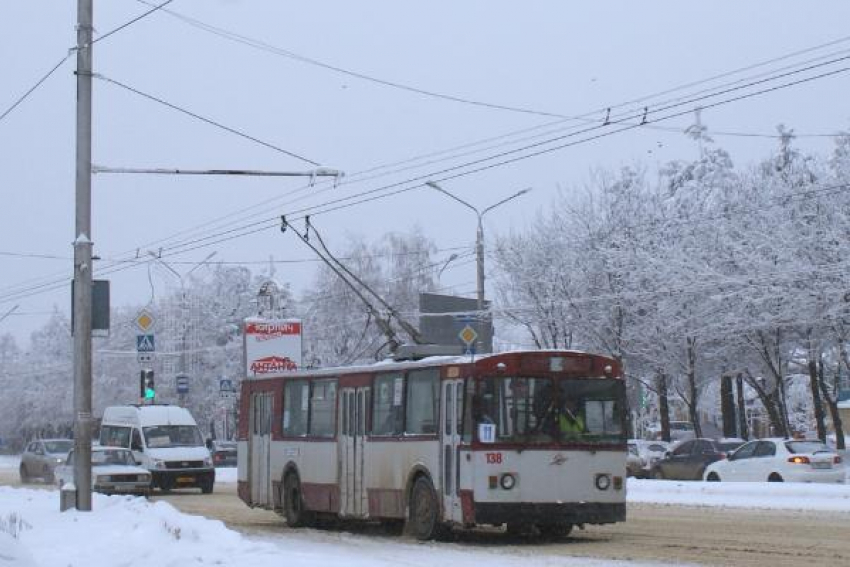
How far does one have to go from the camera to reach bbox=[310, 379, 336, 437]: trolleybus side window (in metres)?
23.4

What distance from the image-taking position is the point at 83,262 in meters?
21.1

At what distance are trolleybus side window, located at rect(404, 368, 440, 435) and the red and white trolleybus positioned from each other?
0.02 m

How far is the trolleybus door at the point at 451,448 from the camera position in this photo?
19.2 m

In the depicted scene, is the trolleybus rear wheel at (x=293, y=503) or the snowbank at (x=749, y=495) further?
the snowbank at (x=749, y=495)

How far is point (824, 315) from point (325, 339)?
38.0m

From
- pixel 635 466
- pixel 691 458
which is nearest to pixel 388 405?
pixel 691 458

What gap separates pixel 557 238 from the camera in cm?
5753

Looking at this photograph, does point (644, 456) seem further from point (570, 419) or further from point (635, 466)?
point (570, 419)

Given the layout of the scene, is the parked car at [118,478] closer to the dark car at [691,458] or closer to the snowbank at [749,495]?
the snowbank at [749,495]

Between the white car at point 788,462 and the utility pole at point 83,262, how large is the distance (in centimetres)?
1874

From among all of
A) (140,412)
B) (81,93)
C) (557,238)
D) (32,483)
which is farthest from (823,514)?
(557,238)

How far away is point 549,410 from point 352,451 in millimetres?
4374

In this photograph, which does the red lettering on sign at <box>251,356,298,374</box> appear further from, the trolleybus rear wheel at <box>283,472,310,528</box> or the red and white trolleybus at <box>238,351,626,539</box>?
the red and white trolleybus at <box>238,351,626,539</box>

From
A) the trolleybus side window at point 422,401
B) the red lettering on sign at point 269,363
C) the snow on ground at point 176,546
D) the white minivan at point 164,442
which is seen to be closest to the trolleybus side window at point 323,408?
the snow on ground at point 176,546
